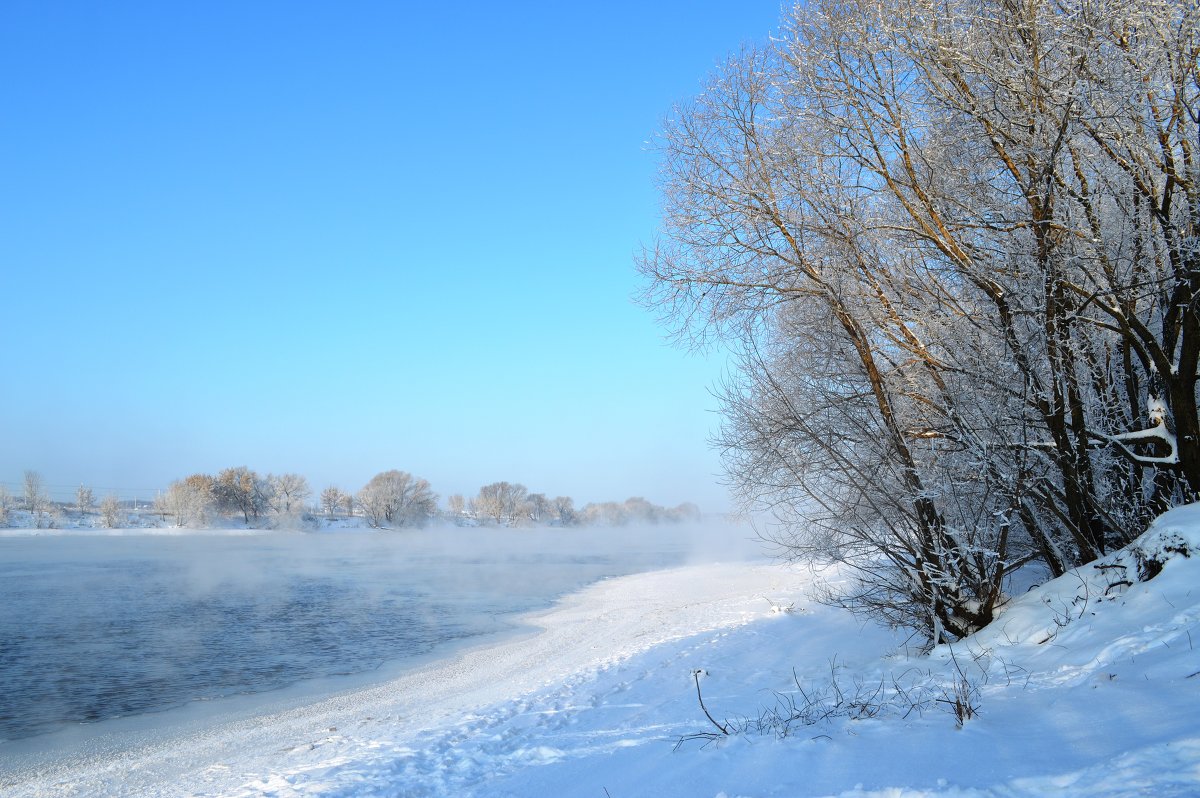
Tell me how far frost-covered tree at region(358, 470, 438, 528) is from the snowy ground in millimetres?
107824

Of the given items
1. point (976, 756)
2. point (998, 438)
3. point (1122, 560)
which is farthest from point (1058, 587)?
point (976, 756)

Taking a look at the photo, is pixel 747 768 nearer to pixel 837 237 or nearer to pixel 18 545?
pixel 837 237

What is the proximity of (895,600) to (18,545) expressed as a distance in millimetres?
76795

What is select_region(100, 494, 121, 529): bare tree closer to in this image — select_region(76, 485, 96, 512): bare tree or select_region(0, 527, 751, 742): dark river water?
select_region(76, 485, 96, 512): bare tree

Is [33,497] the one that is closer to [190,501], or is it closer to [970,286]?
[190,501]

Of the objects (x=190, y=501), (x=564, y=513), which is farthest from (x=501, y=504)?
(x=190, y=501)

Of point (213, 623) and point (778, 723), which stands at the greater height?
point (778, 723)

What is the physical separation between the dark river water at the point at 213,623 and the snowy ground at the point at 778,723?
3.09m

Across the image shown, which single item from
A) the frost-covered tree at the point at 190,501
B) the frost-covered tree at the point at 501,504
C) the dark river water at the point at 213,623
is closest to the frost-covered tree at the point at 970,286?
the dark river water at the point at 213,623

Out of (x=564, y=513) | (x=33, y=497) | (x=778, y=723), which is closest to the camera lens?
(x=778, y=723)

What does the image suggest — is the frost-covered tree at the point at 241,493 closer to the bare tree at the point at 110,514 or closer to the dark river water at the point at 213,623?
the bare tree at the point at 110,514

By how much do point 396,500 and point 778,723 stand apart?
11731 cm

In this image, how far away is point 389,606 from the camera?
24.8 metres

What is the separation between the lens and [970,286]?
7754 millimetres
